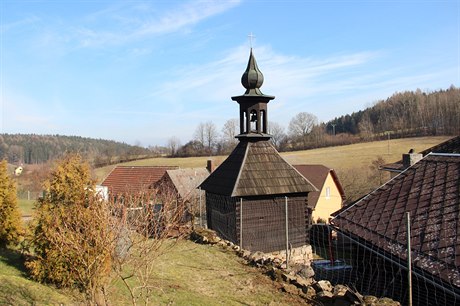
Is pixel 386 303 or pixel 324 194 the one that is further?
pixel 324 194

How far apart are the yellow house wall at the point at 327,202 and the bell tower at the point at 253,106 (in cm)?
1503

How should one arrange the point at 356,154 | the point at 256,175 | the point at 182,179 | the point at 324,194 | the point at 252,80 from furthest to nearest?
the point at 356,154 → the point at 182,179 → the point at 324,194 → the point at 252,80 → the point at 256,175

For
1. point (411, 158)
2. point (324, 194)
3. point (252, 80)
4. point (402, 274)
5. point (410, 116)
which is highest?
point (410, 116)

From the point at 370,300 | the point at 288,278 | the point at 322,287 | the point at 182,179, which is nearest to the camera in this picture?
the point at 370,300

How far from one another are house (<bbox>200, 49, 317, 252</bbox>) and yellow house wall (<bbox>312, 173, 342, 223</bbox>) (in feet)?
47.0

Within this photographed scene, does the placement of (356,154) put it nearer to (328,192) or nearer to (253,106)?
(328,192)

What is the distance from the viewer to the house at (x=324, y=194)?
30500 millimetres

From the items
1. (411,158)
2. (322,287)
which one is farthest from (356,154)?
(322,287)

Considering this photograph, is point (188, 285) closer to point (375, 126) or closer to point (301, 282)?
point (301, 282)

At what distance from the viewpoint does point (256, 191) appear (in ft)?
50.7

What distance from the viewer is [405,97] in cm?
9381

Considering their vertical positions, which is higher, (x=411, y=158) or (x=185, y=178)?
(x=411, y=158)

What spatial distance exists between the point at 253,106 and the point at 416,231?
33.5 ft

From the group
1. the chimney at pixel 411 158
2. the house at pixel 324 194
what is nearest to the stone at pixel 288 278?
the chimney at pixel 411 158
